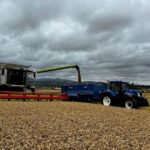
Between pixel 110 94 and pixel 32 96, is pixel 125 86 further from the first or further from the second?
pixel 32 96

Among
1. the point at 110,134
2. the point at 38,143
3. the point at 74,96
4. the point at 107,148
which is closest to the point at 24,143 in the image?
the point at 38,143

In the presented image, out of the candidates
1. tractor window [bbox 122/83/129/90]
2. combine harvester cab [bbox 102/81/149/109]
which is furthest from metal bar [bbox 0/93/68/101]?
tractor window [bbox 122/83/129/90]

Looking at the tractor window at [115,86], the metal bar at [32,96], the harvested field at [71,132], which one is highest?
the tractor window at [115,86]

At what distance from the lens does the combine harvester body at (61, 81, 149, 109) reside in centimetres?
2883

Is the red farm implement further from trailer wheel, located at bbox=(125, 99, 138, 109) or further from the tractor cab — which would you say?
trailer wheel, located at bbox=(125, 99, 138, 109)

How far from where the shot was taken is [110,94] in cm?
3019

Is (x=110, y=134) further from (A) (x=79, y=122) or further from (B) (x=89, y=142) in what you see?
(A) (x=79, y=122)

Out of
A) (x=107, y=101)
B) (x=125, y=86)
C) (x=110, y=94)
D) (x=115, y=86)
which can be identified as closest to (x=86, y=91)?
(x=107, y=101)

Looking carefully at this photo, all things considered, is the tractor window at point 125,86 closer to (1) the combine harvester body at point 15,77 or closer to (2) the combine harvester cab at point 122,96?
(2) the combine harvester cab at point 122,96

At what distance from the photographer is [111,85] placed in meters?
30.5

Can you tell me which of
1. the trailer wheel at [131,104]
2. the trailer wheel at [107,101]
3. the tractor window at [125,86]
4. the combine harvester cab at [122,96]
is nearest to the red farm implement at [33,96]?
the trailer wheel at [107,101]

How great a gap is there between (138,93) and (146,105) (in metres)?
1.18

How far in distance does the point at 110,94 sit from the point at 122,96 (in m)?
1.13

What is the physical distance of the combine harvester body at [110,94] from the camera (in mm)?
28828
